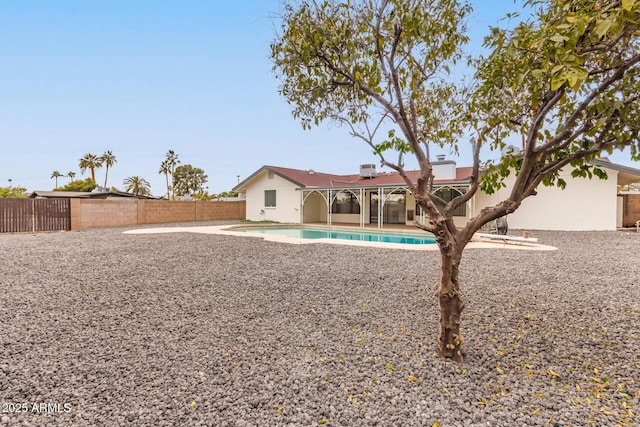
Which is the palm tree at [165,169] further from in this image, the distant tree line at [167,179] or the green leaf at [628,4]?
the green leaf at [628,4]

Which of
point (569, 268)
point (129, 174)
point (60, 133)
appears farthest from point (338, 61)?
point (129, 174)

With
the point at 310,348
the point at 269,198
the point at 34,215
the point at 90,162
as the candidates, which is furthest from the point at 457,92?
the point at 90,162

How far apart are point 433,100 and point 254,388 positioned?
411 cm

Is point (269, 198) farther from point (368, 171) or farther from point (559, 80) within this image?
point (559, 80)

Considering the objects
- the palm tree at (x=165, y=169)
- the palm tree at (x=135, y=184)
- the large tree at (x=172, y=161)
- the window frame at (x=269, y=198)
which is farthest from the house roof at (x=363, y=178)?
the palm tree at (x=135, y=184)

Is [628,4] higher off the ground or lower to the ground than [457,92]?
lower

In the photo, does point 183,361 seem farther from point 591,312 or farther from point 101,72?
point 101,72

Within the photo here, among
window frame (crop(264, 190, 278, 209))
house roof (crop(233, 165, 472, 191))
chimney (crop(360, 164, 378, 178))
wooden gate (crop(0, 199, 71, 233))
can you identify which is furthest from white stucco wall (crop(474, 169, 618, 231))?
wooden gate (crop(0, 199, 71, 233))

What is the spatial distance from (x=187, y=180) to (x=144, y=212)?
106ft

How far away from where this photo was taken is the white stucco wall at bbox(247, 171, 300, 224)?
72.5 feet

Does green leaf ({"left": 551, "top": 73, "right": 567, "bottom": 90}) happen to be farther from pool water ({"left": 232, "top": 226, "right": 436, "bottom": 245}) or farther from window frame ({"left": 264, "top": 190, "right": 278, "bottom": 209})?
window frame ({"left": 264, "top": 190, "right": 278, "bottom": 209})

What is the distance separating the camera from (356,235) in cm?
1603

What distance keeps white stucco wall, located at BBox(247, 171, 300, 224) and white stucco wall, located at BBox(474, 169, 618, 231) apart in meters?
12.4

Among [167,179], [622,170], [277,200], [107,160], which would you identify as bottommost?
[277,200]
